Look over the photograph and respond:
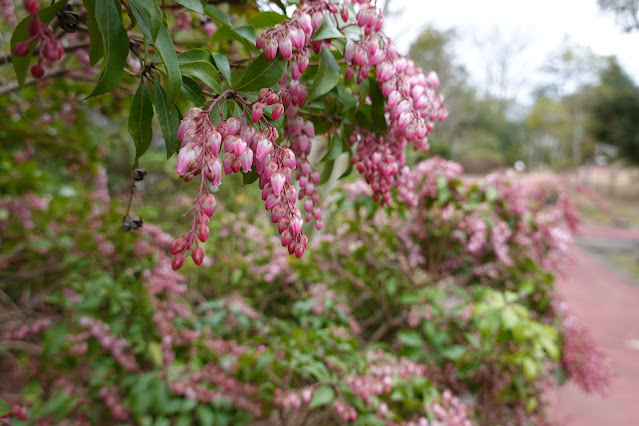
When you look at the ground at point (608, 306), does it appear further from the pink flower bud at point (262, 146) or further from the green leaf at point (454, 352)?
the pink flower bud at point (262, 146)

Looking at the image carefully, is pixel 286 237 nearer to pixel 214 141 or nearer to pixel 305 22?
pixel 214 141

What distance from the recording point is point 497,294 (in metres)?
1.55

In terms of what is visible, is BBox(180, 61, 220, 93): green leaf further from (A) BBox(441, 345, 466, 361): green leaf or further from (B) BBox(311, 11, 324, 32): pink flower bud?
(A) BBox(441, 345, 466, 361): green leaf

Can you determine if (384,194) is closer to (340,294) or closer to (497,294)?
(497,294)

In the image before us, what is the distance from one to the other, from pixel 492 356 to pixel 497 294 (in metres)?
0.28

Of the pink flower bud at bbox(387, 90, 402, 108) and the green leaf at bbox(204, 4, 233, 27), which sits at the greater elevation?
the green leaf at bbox(204, 4, 233, 27)

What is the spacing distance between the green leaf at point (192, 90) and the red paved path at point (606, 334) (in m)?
2.36

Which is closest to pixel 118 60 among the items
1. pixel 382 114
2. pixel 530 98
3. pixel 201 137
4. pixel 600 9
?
pixel 201 137

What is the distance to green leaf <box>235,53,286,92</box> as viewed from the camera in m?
0.55

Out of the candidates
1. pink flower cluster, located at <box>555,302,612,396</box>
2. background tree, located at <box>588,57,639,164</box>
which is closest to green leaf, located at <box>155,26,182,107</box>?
pink flower cluster, located at <box>555,302,612,396</box>

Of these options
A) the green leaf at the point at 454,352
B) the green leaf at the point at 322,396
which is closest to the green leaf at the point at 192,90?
the green leaf at the point at 322,396

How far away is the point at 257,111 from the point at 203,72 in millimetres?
110

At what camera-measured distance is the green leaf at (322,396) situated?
110 cm

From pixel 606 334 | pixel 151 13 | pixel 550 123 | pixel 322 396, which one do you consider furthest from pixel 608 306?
pixel 550 123
